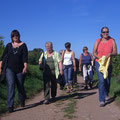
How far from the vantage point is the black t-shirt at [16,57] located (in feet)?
19.4

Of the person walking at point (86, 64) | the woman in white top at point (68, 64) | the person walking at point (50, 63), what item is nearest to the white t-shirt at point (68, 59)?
the woman in white top at point (68, 64)

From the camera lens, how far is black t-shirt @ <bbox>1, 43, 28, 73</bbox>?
5.91 metres

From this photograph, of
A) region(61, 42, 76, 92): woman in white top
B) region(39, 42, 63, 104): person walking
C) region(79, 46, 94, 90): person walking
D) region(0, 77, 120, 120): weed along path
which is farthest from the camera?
region(79, 46, 94, 90): person walking

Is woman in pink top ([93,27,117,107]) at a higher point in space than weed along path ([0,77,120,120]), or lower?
higher

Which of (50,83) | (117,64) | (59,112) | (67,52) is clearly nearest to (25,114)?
(59,112)

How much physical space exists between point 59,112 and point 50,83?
1.62 metres

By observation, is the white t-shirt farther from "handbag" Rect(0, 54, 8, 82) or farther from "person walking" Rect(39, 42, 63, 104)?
"handbag" Rect(0, 54, 8, 82)

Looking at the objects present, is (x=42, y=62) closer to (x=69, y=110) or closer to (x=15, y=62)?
(x=15, y=62)

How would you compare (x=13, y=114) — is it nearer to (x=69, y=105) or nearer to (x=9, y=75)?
(x=9, y=75)

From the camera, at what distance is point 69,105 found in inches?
247

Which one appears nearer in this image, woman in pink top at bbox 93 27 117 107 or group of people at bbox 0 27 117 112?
group of people at bbox 0 27 117 112

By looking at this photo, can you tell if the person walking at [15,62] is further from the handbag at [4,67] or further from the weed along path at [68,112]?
the weed along path at [68,112]

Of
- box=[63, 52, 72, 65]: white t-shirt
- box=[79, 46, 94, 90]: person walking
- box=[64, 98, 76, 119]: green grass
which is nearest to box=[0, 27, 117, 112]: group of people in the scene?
box=[64, 98, 76, 119]: green grass

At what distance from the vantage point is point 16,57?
19.5 ft
